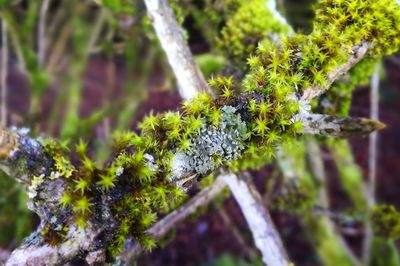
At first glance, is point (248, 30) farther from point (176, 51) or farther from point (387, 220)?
point (387, 220)

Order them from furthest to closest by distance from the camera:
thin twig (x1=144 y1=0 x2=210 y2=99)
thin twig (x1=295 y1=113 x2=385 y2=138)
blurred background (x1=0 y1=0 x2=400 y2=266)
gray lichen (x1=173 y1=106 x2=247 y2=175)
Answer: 1. blurred background (x1=0 y1=0 x2=400 y2=266)
2. thin twig (x1=144 y1=0 x2=210 y2=99)
3. thin twig (x1=295 y1=113 x2=385 y2=138)
4. gray lichen (x1=173 y1=106 x2=247 y2=175)

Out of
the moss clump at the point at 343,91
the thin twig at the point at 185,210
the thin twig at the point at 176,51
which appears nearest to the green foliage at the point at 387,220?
the moss clump at the point at 343,91

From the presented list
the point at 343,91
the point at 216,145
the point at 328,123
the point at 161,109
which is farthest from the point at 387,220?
the point at 161,109

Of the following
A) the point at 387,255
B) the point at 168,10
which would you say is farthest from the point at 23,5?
the point at 387,255

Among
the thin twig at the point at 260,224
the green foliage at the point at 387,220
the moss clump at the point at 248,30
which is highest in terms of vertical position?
the moss clump at the point at 248,30

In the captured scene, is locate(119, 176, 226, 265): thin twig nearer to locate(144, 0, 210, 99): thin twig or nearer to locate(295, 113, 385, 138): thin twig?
locate(144, 0, 210, 99): thin twig

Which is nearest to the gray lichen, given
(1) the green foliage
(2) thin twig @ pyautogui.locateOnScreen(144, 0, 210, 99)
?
(2) thin twig @ pyautogui.locateOnScreen(144, 0, 210, 99)

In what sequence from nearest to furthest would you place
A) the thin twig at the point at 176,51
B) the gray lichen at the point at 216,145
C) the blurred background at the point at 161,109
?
the gray lichen at the point at 216,145 → the thin twig at the point at 176,51 → the blurred background at the point at 161,109

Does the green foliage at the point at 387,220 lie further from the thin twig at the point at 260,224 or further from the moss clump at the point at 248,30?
the moss clump at the point at 248,30
